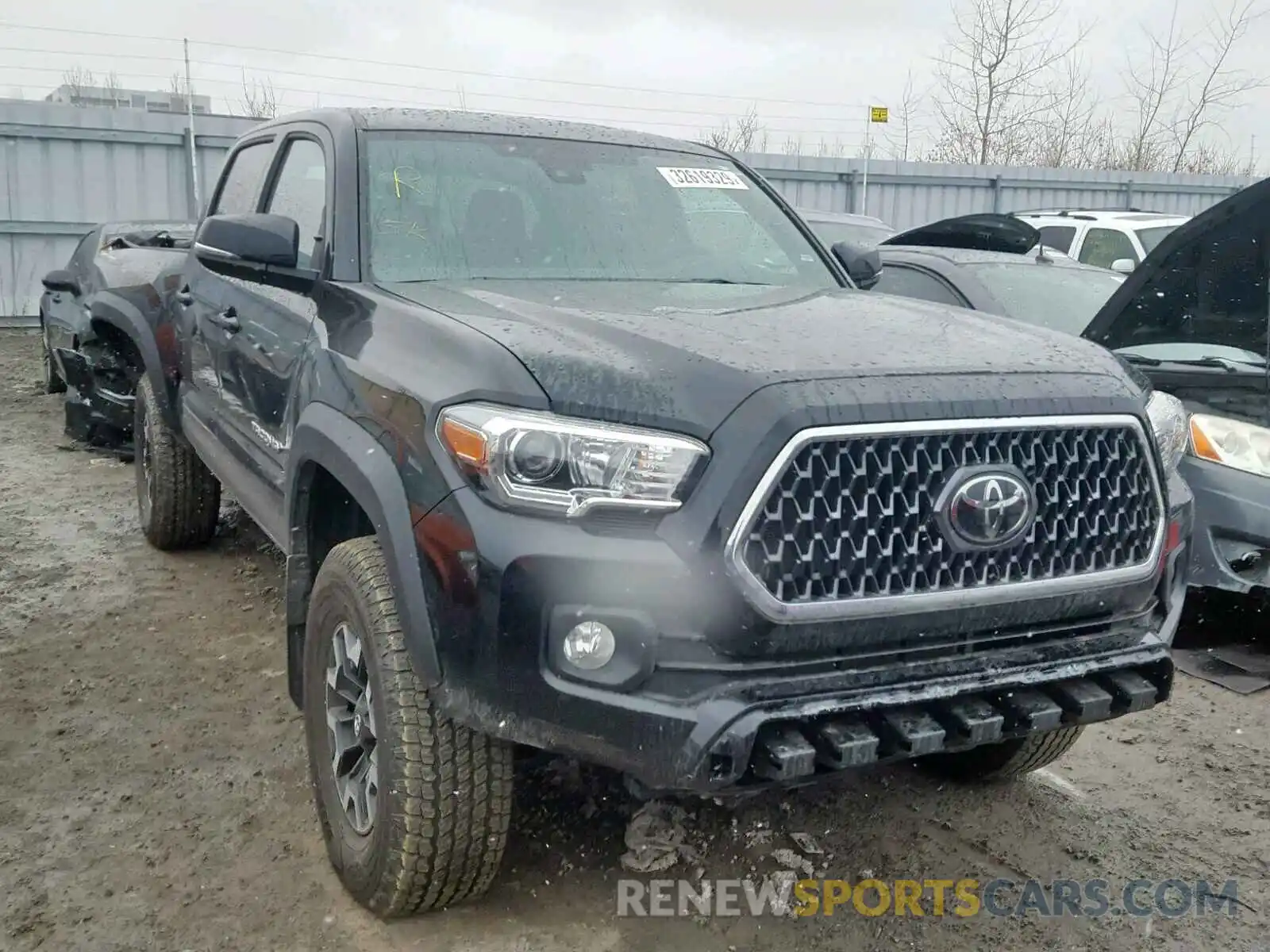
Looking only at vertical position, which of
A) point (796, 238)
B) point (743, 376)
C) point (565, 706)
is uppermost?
point (796, 238)

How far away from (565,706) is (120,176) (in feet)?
41.0

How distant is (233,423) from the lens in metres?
3.95

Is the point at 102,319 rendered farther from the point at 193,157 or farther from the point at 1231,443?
the point at 193,157

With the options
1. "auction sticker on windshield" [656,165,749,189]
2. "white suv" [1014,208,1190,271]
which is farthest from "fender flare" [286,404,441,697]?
"white suv" [1014,208,1190,271]

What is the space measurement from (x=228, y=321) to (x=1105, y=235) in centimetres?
750

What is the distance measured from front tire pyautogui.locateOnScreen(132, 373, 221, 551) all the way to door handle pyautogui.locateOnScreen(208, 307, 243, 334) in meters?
1.00

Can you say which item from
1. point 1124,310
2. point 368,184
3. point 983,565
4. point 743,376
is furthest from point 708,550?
point 1124,310

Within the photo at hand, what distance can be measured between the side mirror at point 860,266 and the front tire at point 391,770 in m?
2.05

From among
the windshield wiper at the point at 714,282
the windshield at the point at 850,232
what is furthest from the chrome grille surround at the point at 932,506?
the windshield at the point at 850,232

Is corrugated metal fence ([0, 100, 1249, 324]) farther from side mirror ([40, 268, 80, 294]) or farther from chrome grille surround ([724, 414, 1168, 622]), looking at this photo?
chrome grille surround ([724, 414, 1168, 622])

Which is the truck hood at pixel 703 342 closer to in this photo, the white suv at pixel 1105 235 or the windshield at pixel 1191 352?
the windshield at pixel 1191 352

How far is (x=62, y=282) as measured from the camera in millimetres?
6980

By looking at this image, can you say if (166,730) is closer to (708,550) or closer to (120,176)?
(708,550)

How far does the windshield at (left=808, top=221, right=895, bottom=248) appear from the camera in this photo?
28.8ft
